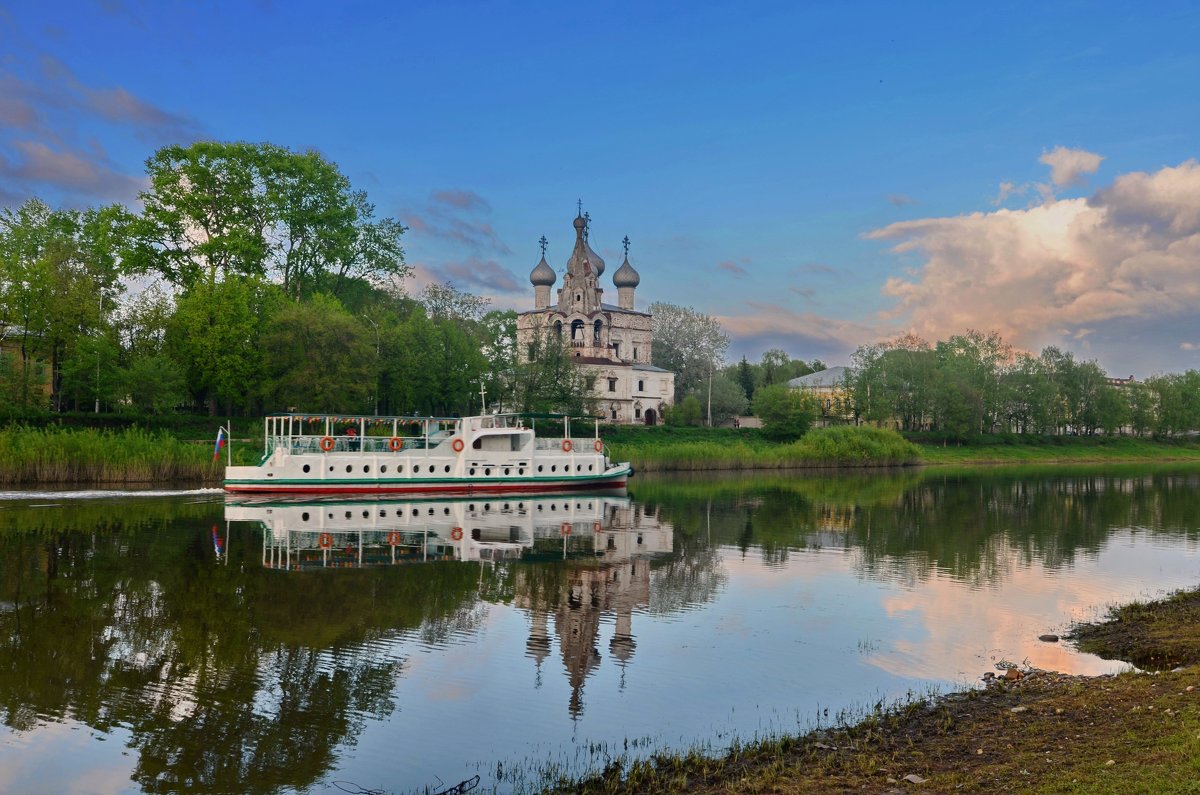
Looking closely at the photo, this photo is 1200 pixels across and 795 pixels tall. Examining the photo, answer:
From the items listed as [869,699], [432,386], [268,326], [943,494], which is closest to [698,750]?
[869,699]

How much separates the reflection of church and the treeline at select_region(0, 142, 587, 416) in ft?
105

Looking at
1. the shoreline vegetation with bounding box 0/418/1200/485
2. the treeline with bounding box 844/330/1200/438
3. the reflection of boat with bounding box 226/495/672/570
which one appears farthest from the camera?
the treeline with bounding box 844/330/1200/438

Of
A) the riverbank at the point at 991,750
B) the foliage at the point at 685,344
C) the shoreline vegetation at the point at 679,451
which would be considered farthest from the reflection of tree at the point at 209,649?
the foliage at the point at 685,344

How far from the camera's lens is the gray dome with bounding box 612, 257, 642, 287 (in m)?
106

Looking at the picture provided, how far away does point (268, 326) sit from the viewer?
57781 millimetres

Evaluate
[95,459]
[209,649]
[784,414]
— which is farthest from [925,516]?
[784,414]

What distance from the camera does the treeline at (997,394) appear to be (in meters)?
97.4

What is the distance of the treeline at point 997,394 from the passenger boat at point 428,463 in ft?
178

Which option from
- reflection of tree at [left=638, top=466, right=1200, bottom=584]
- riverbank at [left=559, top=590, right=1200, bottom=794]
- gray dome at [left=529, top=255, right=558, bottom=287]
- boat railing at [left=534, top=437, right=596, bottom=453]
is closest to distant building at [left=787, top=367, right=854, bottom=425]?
gray dome at [left=529, top=255, right=558, bottom=287]

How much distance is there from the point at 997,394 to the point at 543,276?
164ft

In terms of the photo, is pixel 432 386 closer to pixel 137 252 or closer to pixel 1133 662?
pixel 137 252

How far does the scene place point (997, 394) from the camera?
340 feet

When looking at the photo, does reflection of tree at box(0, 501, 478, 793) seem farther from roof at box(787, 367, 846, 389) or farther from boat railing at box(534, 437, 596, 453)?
roof at box(787, 367, 846, 389)

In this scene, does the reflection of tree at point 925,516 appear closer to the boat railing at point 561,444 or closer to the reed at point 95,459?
the boat railing at point 561,444
